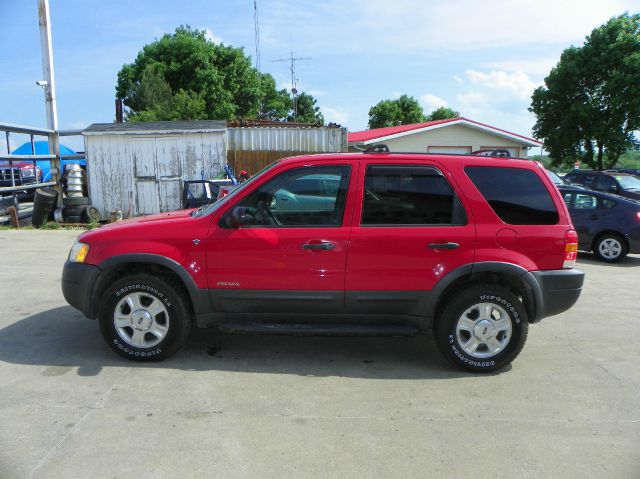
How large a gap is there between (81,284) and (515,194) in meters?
3.79

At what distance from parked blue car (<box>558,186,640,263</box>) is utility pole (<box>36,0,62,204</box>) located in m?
14.1

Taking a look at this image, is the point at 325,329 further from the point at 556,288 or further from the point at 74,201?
the point at 74,201

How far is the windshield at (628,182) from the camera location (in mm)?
15773

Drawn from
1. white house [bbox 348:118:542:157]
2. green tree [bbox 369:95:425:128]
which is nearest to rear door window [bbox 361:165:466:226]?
white house [bbox 348:118:542:157]

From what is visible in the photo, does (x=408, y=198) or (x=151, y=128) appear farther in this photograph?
(x=151, y=128)

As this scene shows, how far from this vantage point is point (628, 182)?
16.1 m

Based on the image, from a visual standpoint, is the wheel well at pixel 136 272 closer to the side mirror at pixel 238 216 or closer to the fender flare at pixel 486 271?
the side mirror at pixel 238 216

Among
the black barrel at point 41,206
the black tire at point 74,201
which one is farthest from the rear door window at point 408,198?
the black tire at point 74,201

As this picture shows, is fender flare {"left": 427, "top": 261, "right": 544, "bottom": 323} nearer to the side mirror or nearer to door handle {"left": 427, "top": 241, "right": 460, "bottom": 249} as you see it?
door handle {"left": 427, "top": 241, "right": 460, "bottom": 249}

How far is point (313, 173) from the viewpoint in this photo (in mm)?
4391

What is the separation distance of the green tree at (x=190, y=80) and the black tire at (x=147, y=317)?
91.2 ft

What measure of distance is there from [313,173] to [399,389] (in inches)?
75.5

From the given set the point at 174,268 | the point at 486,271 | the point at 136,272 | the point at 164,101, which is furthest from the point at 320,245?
the point at 164,101

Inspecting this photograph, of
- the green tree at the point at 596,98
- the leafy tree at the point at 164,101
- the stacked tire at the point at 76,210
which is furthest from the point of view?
the leafy tree at the point at 164,101
